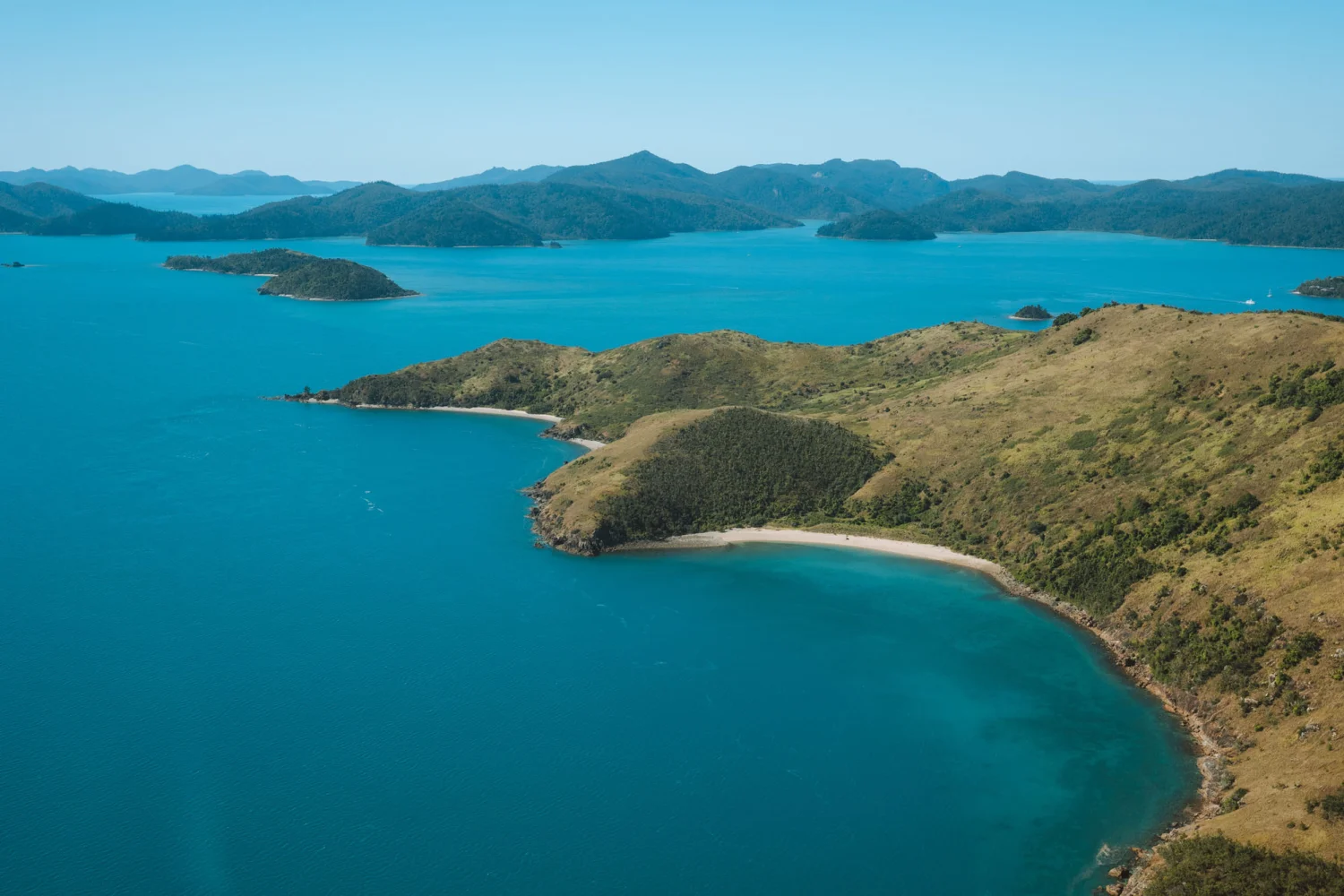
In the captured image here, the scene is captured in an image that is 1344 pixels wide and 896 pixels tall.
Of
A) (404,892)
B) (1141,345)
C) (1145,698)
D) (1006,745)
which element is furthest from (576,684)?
(1141,345)

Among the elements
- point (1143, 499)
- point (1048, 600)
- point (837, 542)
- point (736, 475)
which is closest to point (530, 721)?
point (837, 542)

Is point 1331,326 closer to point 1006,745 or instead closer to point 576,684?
point 1006,745

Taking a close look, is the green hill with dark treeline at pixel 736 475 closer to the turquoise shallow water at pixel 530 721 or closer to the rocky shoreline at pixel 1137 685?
the rocky shoreline at pixel 1137 685

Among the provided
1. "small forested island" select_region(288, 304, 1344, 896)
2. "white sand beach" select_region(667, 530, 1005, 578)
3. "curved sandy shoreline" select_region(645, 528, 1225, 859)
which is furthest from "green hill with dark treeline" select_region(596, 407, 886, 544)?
"curved sandy shoreline" select_region(645, 528, 1225, 859)

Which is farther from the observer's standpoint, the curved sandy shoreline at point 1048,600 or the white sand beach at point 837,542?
the white sand beach at point 837,542

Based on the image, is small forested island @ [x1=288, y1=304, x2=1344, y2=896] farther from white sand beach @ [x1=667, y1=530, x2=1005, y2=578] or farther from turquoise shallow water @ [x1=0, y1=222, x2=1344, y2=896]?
turquoise shallow water @ [x1=0, y1=222, x2=1344, y2=896]

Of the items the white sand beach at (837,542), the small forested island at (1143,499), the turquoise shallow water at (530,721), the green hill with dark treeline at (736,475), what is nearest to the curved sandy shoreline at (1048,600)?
the white sand beach at (837,542)

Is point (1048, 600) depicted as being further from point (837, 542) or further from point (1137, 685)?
point (837, 542)
